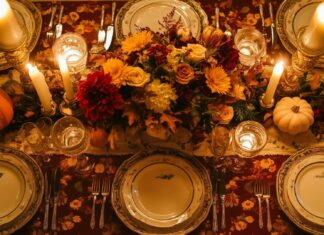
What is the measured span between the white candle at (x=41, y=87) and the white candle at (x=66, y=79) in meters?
0.06

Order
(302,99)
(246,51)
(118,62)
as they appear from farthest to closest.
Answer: (246,51) → (302,99) → (118,62)

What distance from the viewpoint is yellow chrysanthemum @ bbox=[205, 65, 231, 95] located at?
116 cm

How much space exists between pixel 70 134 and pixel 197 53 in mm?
495

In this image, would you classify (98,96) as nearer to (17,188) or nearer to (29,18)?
(17,188)

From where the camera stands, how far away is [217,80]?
1161 millimetres

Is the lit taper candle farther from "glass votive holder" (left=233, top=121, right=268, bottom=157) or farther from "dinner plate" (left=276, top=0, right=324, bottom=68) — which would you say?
"dinner plate" (left=276, top=0, right=324, bottom=68)

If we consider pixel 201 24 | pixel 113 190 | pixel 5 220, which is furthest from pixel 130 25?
pixel 5 220

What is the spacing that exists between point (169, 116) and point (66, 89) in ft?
1.25

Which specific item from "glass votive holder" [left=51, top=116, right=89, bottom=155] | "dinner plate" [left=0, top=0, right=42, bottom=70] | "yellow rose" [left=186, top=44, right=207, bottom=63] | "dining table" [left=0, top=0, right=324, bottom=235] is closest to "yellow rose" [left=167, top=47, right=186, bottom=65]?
"yellow rose" [left=186, top=44, right=207, bottom=63]

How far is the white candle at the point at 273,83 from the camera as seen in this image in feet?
4.19

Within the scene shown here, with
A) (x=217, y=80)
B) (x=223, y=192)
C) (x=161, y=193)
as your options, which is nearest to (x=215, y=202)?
(x=223, y=192)

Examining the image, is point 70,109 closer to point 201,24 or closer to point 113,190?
point 113,190

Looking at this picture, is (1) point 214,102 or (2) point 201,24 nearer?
(1) point 214,102

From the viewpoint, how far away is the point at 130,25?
1.53 meters
